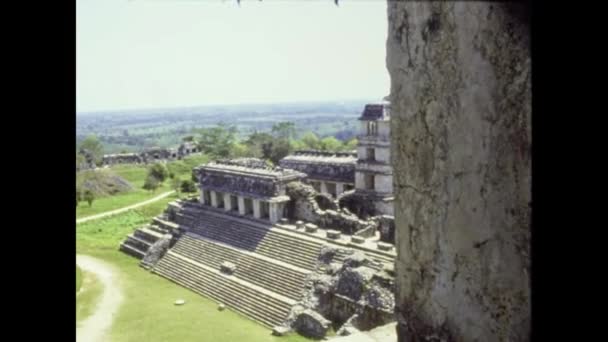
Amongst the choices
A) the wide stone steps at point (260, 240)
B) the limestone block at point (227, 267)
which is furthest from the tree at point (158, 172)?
the limestone block at point (227, 267)

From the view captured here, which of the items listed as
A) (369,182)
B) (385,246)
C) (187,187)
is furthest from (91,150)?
(385,246)

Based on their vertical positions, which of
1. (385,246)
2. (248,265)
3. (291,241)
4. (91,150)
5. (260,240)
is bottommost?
(248,265)

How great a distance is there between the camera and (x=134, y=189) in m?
44.6

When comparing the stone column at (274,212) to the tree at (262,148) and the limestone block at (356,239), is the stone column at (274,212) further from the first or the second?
the tree at (262,148)

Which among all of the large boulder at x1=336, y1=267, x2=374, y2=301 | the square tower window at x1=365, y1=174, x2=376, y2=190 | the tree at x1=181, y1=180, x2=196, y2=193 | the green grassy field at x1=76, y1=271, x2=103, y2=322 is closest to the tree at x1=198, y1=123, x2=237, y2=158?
the tree at x1=181, y1=180, x2=196, y2=193

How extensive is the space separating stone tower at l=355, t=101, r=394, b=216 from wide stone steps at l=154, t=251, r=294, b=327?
8593 millimetres

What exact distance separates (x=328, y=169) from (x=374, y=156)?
14.0 ft

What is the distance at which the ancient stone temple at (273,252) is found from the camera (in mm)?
16484

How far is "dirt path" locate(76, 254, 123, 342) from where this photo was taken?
53.0 feet

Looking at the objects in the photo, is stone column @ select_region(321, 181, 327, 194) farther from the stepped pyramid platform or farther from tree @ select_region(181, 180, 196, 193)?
tree @ select_region(181, 180, 196, 193)

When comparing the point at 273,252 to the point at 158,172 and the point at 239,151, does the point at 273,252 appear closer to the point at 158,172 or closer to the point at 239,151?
the point at 158,172
